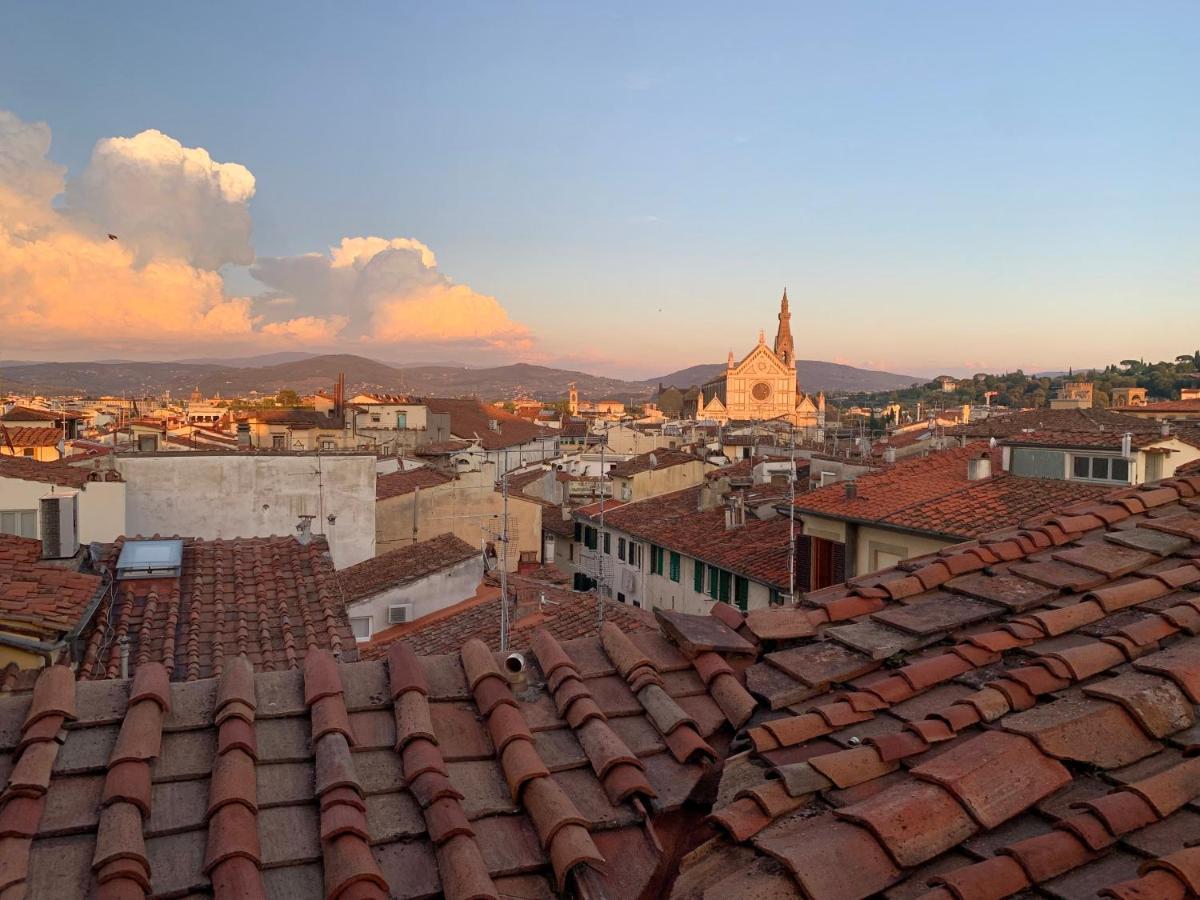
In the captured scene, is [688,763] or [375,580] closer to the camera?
[688,763]

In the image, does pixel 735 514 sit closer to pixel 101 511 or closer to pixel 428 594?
pixel 428 594

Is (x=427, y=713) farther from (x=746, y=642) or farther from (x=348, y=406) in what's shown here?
(x=348, y=406)

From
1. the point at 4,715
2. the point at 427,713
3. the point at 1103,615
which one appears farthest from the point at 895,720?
the point at 4,715

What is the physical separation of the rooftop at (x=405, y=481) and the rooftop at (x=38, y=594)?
1479cm

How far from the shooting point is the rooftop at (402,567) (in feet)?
57.1

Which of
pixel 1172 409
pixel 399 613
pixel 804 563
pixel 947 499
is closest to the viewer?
pixel 947 499

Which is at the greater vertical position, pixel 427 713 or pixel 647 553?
pixel 427 713

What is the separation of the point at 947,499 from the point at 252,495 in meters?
16.1

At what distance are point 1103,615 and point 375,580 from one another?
16.2 metres

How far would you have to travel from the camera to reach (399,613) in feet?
57.0

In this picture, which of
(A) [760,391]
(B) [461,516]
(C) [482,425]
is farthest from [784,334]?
(B) [461,516]

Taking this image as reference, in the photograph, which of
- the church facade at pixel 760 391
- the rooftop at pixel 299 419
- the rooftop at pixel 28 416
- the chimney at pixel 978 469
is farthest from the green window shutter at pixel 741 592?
the church facade at pixel 760 391

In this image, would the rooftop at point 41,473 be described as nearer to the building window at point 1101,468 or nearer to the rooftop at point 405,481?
the rooftop at point 405,481

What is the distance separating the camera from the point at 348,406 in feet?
193
